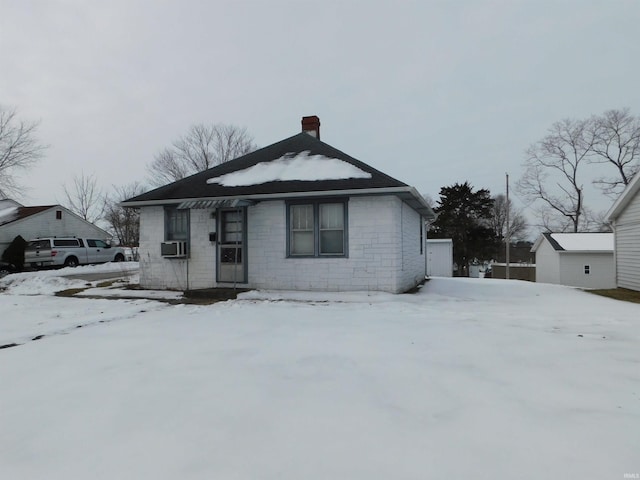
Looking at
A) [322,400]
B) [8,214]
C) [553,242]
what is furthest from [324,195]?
[8,214]

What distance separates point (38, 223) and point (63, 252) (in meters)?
7.26

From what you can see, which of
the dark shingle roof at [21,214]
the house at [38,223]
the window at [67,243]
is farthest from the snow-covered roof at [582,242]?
the dark shingle roof at [21,214]

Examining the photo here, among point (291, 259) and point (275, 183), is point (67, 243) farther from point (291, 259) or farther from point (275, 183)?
point (291, 259)

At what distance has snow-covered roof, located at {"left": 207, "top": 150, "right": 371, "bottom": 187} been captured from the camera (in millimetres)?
9477

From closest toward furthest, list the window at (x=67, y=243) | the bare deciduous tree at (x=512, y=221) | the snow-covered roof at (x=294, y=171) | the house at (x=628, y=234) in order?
the snow-covered roof at (x=294, y=171)
the house at (x=628, y=234)
the window at (x=67, y=243)
the bare deciduous tree at (x=512, y=221)

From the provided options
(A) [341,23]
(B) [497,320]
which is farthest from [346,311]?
(A) [341,23]

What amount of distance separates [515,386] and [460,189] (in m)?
36.9

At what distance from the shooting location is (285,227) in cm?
943

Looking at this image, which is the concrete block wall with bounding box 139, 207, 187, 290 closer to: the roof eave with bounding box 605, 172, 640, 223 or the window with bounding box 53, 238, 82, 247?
the window with bounding box 53, 238, 82, 247

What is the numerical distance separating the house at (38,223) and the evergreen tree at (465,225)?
103 ft

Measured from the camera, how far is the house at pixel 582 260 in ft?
68.8

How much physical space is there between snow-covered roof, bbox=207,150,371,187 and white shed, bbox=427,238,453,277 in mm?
16394

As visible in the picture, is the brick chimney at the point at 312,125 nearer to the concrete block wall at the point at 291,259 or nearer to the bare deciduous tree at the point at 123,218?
the concrete block wall at the point at 291,259

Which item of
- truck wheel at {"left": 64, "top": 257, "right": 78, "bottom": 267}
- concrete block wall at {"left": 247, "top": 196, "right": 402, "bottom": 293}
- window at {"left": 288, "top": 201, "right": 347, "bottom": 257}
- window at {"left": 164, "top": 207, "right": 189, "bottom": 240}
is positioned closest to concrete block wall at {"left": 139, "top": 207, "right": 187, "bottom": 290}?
window at {"left": 164, "top": 207, "right": 189, "bottom": 240}
